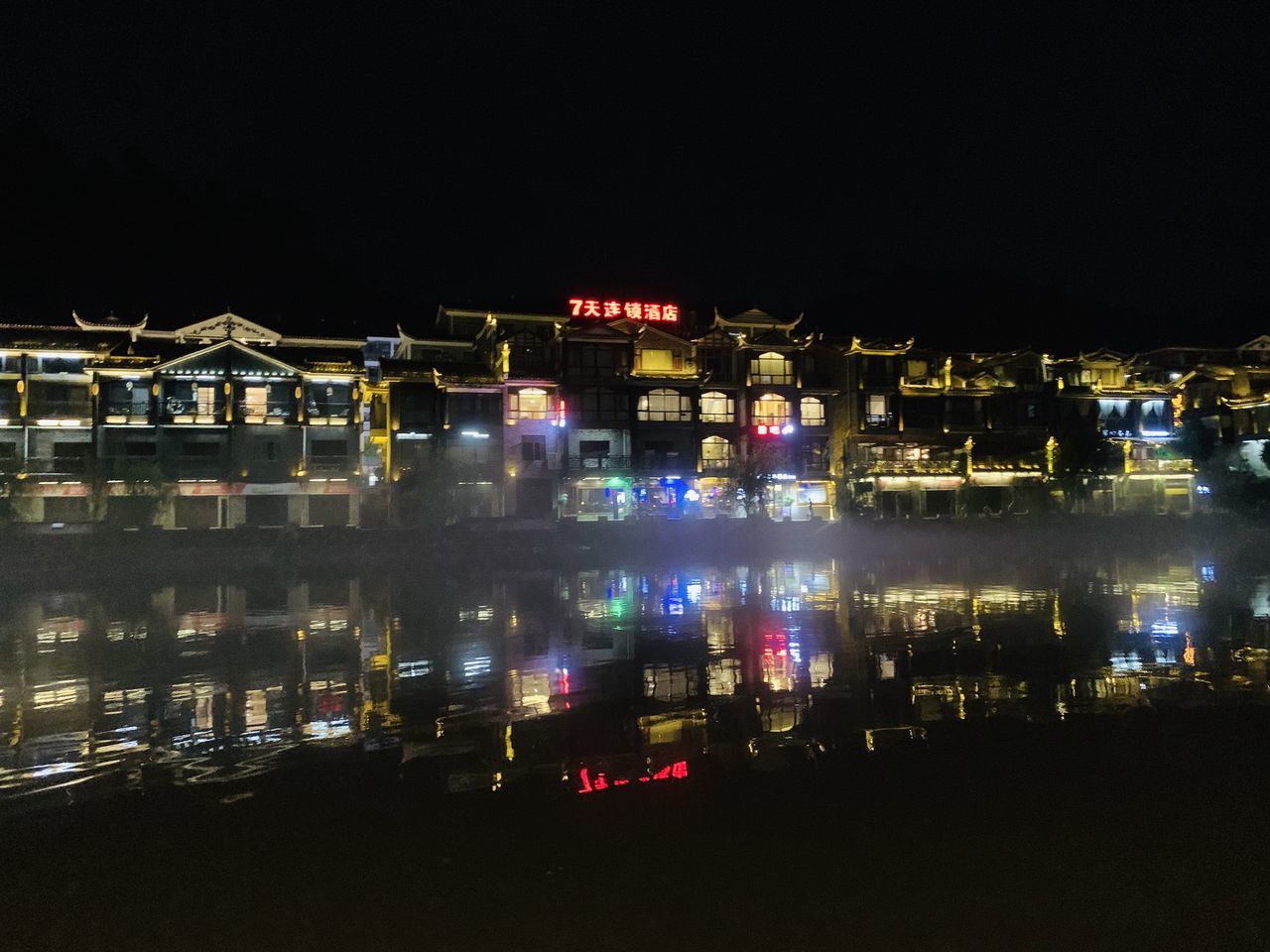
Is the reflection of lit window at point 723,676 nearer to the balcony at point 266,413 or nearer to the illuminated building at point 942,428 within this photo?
the balcony at point 266,413

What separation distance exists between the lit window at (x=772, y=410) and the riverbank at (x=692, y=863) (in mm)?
45090

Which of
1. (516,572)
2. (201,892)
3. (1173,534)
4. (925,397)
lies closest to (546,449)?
(516,572)

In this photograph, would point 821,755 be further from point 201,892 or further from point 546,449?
point 546,449

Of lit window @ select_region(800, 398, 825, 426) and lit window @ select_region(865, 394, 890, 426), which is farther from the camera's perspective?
lit window @ select_region(865, 394, 890, 426)

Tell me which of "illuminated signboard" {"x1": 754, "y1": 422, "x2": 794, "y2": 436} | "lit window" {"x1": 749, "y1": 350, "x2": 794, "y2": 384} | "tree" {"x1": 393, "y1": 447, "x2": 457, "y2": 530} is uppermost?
"lit window" {"x1": 749, "y1": 350, "x2": 794, "y2": 384}

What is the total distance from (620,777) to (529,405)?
139 feet

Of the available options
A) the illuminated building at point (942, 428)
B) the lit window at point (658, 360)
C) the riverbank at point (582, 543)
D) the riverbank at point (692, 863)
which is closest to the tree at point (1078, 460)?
the illuminated building at point (942, 428)

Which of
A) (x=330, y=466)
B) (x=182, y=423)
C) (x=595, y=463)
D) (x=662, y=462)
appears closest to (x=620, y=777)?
(x=595, y=463)

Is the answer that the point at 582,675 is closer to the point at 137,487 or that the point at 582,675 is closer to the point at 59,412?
the point at 137,487

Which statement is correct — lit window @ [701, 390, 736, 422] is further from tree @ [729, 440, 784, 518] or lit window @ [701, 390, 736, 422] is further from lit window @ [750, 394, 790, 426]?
tree @ [729, 440, 784, 518]

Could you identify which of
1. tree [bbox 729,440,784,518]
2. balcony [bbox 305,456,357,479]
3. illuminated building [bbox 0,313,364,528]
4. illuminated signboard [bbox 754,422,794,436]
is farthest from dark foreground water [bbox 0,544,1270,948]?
illuminated signboard [bbox 754,422,794,436]

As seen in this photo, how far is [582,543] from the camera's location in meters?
36.3

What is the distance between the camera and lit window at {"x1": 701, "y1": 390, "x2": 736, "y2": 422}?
51734 millimetres

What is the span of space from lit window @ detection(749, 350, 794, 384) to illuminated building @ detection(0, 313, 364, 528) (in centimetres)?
2437
